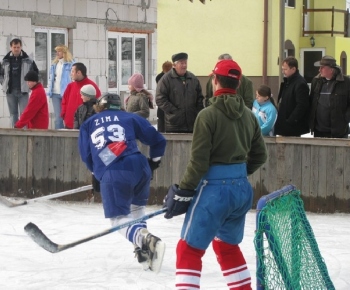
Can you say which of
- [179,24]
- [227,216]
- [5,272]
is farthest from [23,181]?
[179,24]

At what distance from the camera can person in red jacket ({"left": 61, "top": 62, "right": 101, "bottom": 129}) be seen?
440 inches

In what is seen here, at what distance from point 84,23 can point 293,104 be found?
330 inches

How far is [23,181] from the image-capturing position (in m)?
10.7

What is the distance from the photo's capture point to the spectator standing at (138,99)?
10698mm

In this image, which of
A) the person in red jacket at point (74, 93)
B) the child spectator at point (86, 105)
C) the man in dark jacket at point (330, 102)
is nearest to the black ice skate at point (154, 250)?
the child spectator at point (86, 105)

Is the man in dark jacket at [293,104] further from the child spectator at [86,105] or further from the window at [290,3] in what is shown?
the window at [290,3]

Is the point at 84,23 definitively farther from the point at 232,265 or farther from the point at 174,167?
the point at 232,265

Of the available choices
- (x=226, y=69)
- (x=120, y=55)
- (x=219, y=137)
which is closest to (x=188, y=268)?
(x=219, y=137)

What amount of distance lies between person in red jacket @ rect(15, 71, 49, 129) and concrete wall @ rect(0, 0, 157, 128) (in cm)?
362

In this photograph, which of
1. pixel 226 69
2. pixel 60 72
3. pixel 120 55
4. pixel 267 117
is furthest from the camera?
pixel 120 55

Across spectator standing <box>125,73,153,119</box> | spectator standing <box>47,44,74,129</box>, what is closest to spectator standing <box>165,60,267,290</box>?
spectator standing <box>125,73,153,119</box>

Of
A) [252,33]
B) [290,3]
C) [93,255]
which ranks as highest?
[290,3]

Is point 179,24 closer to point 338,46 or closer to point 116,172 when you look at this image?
point 338,46

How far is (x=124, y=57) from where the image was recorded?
19.8m
